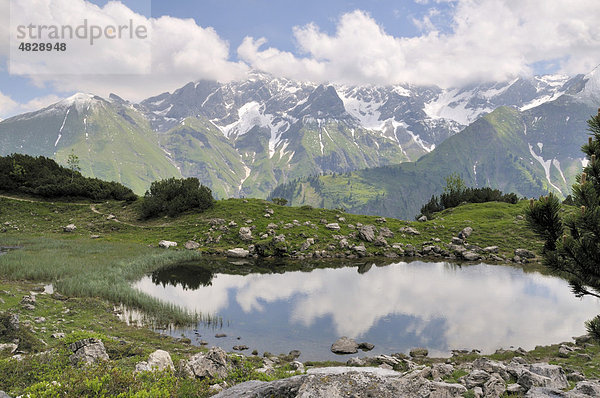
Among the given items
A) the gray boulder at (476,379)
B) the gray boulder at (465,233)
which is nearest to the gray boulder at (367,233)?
the gray boulder at (465,233)

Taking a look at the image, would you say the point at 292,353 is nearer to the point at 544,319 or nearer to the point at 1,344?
the point at 1,344

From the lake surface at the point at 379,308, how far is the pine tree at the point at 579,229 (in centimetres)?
1615

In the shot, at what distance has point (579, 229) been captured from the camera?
9883 millimetres

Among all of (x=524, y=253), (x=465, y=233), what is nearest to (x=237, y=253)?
(x=465, y=233)

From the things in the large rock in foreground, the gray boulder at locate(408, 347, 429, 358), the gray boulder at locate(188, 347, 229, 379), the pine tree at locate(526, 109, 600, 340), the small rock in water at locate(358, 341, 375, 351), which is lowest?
the gray boulder at locate(408, 347, 429, 358)

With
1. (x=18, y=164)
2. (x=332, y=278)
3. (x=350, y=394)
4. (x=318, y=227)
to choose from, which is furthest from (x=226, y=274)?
(x=18, y=164)

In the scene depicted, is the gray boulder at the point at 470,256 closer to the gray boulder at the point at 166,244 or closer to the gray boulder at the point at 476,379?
the gray boulder at the point at 476,379

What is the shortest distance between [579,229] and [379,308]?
2616 centimetres

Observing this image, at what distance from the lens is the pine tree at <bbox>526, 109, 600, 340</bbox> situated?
9.53 meters

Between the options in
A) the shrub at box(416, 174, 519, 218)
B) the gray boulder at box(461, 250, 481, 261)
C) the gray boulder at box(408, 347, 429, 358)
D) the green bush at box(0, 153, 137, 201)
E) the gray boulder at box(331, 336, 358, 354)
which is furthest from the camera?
the shrub at box(416, 174, 519, 218)

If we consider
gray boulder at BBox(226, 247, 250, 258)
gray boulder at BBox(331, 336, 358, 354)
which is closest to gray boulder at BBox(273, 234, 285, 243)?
gray boulder at BBox(226, 247, 250, 258)

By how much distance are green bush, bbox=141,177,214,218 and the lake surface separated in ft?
97.9

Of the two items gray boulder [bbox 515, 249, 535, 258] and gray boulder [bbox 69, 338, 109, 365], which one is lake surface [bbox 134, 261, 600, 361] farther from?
gray boulder [bbox 515, 249, 535, 258]

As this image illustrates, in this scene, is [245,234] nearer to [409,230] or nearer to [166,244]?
[166,244]
